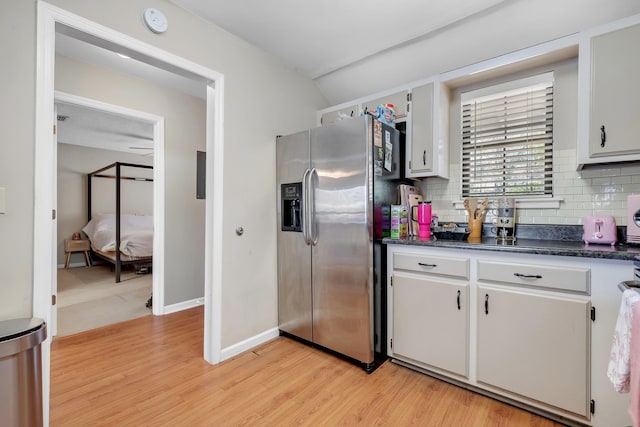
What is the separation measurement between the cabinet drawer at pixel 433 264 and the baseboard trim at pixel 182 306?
2.58m

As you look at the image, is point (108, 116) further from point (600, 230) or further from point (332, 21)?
point (600, 230)

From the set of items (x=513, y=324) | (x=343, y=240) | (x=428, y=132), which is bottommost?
(x=513, y=324)

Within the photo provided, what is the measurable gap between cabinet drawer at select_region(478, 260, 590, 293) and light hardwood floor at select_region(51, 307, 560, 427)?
2.45 ft

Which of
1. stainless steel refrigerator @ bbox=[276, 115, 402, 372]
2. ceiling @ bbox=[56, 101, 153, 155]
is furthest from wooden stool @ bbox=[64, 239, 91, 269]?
stainless steel refrigerator @ bbox=[276, 115, 402, 372]

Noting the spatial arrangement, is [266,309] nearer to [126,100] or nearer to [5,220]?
[5,220]

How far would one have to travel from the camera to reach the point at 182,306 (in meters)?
3.42

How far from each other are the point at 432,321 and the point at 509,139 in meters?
1.55

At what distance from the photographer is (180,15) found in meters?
2.04

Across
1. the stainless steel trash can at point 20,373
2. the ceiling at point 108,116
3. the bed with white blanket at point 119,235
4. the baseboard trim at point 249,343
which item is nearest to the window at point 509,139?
the baseboard trim at point 249,343

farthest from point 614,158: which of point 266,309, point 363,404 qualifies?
point 266,309

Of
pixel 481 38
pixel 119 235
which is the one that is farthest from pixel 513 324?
pixel 119 235

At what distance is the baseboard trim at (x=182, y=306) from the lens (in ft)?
10.7

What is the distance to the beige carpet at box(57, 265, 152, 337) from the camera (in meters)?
3.04

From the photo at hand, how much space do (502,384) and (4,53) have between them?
3.11m
